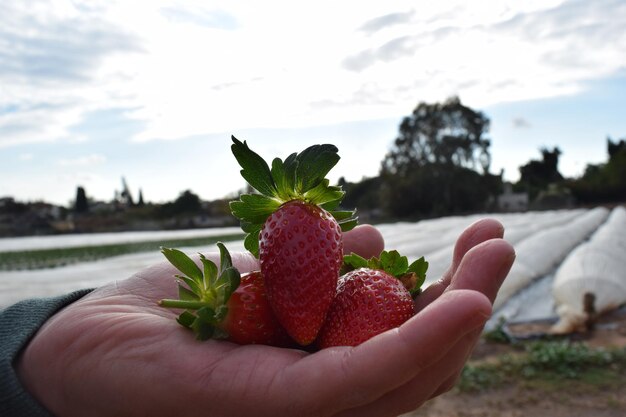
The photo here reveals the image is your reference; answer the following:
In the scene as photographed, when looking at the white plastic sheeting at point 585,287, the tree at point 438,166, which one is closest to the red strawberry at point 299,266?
the white plastic sheeting at point 585,287

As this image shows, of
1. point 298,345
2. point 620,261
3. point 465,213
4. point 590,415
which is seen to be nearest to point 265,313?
point 298,345

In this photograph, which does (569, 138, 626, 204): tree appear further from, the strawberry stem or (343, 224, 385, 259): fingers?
the strawberry stem

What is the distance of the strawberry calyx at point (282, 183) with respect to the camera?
1.31 m

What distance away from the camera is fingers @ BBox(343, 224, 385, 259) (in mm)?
1841

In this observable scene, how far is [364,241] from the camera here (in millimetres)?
1843

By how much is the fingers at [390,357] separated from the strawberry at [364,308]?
0.79 feet

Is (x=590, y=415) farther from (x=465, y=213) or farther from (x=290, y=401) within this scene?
(x=465, y=213)

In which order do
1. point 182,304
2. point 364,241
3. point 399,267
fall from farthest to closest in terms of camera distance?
1. point 364,241
2. point 399,267
3. point 182,304

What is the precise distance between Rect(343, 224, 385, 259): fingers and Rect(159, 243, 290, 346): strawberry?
1.66ft

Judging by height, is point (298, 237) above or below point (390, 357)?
above

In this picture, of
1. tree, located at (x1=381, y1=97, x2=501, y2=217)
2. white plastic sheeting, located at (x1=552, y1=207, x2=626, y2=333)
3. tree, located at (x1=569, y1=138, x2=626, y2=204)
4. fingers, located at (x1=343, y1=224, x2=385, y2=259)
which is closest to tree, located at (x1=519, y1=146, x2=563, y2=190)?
tree, located at (x1=569, y1=138, x2=626, y2=204)

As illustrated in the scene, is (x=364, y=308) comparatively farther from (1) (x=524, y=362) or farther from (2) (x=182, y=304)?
(1) (x=524, y=362)

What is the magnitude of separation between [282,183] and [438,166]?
3369cm

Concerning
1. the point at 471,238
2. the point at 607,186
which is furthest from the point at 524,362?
the point at 607,186
